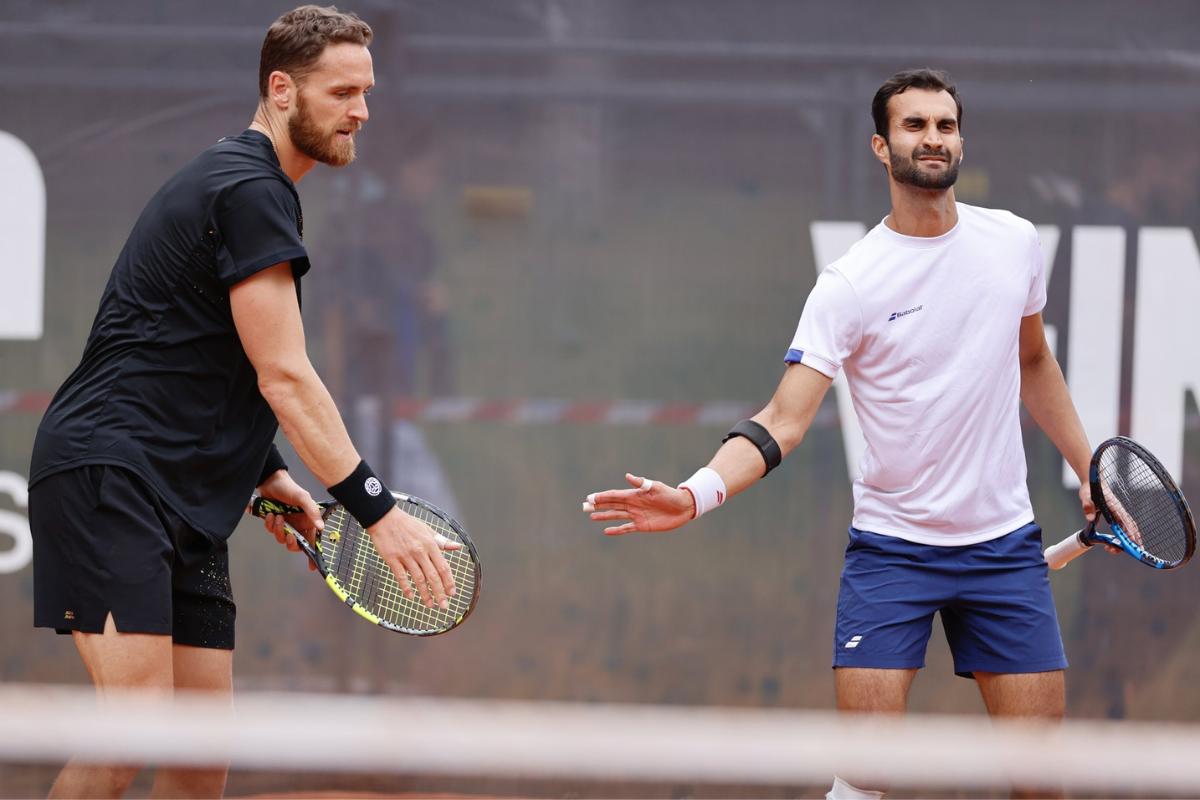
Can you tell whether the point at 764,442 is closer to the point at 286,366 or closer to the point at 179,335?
the point at 286,366

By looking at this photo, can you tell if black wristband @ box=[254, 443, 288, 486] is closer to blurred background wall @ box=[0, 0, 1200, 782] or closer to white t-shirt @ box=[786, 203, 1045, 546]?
white t-shirt @ box=[786, 203, 1045, 546]

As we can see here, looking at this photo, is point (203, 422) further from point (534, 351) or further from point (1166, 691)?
point (1166, 691)

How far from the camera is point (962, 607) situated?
10.1ft

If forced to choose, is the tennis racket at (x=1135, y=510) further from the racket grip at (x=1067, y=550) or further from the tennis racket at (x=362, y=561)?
the tennis racket at (x=362, y=561)

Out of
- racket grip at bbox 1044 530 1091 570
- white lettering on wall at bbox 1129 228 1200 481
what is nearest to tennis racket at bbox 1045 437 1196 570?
racket grip at bbox 1044 530 1091 570

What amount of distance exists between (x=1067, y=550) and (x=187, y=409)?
1988 mm

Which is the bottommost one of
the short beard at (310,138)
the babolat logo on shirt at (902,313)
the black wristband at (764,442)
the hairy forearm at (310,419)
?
the black wristband at (764,442)

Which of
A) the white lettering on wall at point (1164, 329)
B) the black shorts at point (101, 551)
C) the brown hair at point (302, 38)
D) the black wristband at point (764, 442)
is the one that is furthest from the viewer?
the white lettering on wall at point (1164, 329)

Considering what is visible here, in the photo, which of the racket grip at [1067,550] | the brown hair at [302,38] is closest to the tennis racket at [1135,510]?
the racket grip at [1067,550]

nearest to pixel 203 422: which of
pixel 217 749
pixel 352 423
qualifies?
pixel 217 749

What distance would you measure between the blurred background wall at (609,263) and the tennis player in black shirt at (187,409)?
181cm

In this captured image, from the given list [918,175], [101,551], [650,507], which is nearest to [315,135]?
[101,551]

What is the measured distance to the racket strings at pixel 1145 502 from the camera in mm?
3202

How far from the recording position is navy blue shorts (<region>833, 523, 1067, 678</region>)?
9.89 ft
